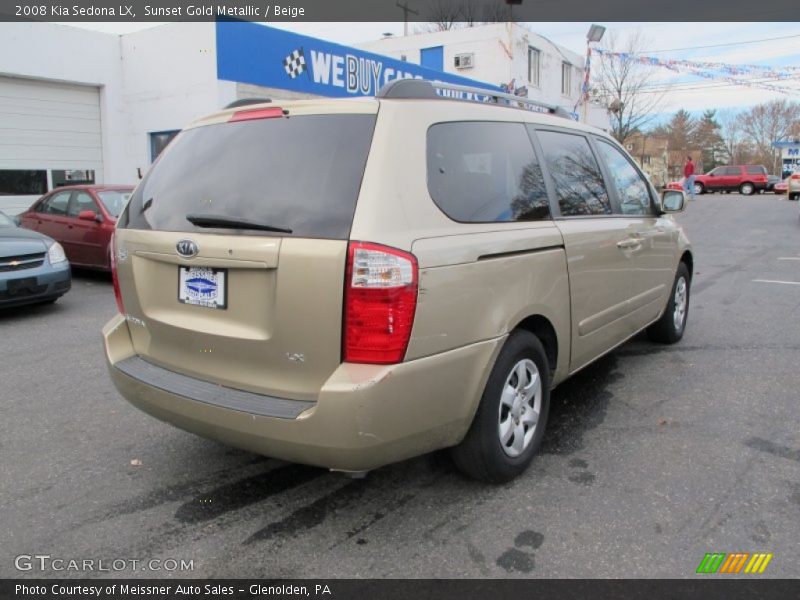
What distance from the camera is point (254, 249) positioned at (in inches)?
103

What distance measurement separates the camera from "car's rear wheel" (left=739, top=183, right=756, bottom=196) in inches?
1475

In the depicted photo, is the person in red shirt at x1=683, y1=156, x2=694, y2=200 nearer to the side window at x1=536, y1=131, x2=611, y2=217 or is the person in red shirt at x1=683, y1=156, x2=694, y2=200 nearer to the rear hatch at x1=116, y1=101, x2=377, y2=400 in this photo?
the side window at x1=536, y1=131, x2=611, y2=217

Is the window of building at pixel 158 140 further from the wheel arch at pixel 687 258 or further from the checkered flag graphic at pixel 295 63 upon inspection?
the wheel arch at pixel 687 258

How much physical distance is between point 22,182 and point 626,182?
1375cm

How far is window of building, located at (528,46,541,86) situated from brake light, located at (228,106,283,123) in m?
27.1

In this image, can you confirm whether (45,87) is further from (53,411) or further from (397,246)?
(397,246)

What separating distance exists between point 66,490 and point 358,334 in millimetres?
1865

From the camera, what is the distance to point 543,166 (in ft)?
11.8

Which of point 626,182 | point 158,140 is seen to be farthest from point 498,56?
point 626,182

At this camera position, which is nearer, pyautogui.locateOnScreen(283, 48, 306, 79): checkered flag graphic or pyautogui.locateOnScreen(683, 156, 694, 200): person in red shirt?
pyautogui.locateOnScreen(283, 48, 306, 79): checkered flag graphic

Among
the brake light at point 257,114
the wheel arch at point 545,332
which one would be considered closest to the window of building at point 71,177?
the brake light at point 257,114

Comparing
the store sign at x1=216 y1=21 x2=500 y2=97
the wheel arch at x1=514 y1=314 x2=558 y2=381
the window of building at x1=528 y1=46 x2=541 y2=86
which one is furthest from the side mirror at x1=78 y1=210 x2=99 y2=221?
the window of building at x1=528 y1=46 x2=541 y2=86

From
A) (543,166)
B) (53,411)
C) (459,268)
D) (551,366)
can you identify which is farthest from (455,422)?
(53,411)
